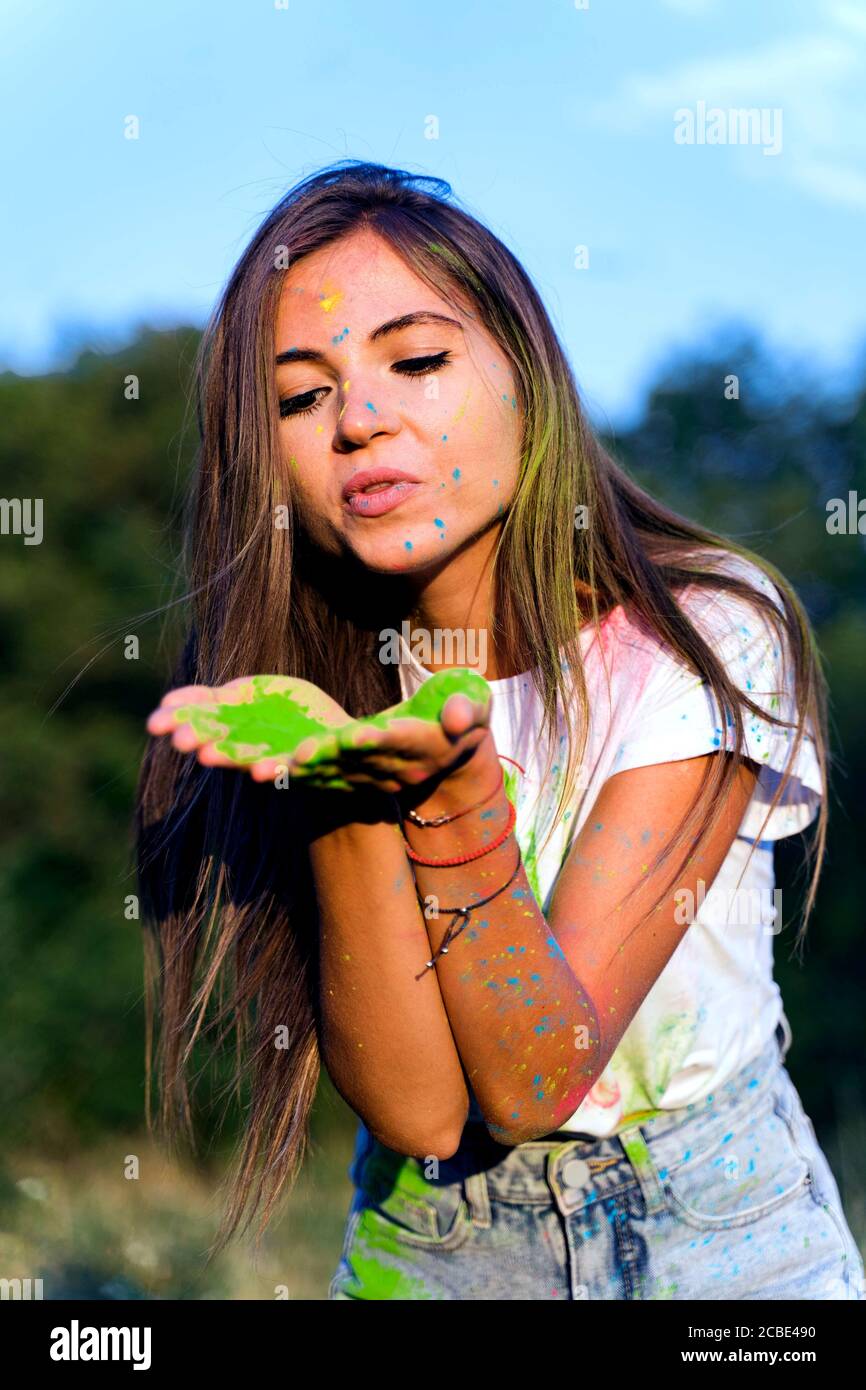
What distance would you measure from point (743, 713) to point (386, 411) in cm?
65

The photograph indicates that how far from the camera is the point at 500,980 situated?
1.45 m

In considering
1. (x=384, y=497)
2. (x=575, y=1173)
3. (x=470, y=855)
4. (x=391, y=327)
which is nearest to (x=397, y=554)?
(x=384, y=497)

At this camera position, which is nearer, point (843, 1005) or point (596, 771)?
point (596, 771)

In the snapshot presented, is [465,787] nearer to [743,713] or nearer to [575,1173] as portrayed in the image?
[743,713]

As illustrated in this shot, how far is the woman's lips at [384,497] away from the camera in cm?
185

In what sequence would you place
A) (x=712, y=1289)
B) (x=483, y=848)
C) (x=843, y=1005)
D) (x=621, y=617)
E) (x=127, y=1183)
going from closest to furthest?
1. (x=483, y=848)
2. (x=712, y=1289)
3. (x=621, y=617)
4. (x=127, y=1183)
5. (x=843, y=1005)

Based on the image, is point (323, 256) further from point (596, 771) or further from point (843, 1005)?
point (843, 1005)

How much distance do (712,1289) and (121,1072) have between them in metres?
7.00

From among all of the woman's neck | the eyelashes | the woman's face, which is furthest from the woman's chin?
the eyelashes

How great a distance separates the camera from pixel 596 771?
1.84 metres

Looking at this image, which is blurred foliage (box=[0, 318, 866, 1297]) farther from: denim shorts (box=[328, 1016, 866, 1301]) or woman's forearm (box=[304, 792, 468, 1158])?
woman's forearm (box=[304, 792, 468, 1158])

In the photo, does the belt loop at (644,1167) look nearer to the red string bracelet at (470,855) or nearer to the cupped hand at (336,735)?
the red string bracelet at (470,855)

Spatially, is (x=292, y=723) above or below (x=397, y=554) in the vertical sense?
below
